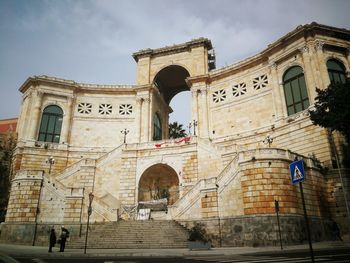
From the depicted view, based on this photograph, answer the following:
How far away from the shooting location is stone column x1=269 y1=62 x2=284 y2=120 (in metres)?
28.6

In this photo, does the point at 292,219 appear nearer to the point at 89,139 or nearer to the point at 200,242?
the point at 200,242

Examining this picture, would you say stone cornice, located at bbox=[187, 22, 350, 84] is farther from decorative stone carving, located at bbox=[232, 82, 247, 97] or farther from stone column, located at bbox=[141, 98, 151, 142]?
stone column, located at bbox=[141, 98, 151, 142]

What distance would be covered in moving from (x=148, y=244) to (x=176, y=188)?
12665mm

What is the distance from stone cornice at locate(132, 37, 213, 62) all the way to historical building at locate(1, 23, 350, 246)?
0.47 feet

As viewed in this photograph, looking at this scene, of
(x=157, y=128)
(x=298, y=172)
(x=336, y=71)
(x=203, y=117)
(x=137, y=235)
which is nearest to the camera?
(x=298, y=172)

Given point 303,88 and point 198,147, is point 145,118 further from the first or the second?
point 303,88

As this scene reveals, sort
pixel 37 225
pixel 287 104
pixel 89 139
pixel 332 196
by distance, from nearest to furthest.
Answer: pixel 332 196 → pixel 37 225 → pixel 287 104 → pixel 89 139

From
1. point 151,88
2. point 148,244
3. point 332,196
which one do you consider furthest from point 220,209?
point 151,88

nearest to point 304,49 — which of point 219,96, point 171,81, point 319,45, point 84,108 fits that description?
point 319,45

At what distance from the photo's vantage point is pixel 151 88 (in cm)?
3747

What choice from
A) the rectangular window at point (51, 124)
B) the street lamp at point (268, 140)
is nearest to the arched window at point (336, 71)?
the street lamp at point (268, 140)

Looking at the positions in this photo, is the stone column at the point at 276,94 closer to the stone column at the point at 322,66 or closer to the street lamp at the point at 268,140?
the street lamp at the point at 268,140

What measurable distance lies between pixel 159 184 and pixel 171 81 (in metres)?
19.3

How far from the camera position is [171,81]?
4472 cm
